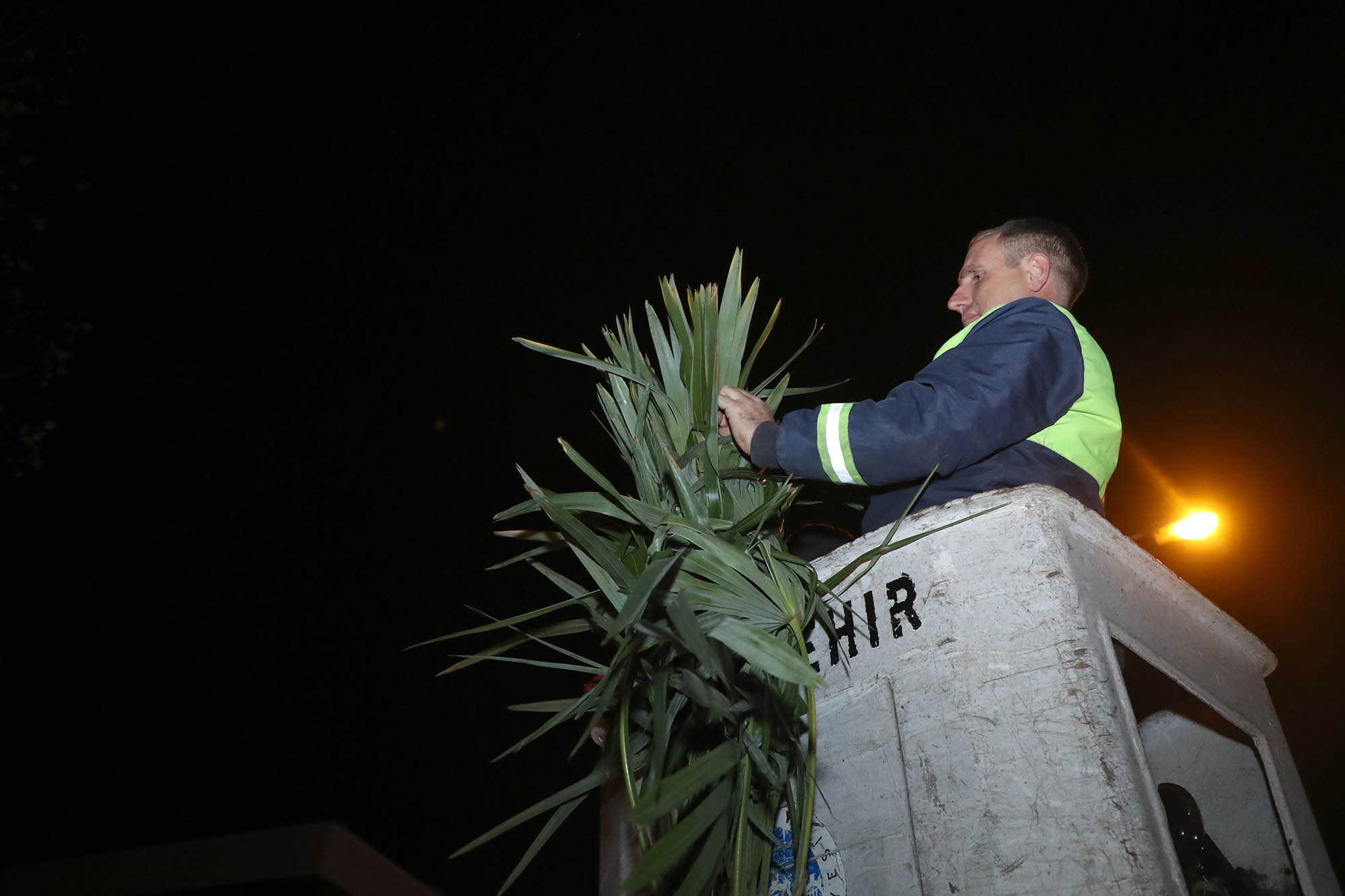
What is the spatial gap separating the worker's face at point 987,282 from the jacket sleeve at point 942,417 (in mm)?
568

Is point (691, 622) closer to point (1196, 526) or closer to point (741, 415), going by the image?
point (741, 415)

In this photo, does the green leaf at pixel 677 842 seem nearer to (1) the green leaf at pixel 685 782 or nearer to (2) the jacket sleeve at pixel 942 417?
(1) the green leaf at pixel 685 782

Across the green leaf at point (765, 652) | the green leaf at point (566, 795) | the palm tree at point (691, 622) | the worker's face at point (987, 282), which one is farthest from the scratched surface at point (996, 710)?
the worker's face at point (987, 282)

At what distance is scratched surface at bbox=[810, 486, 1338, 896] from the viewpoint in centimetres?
141

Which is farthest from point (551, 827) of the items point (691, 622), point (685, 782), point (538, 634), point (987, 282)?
point (987, 282)

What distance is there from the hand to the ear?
97 cm

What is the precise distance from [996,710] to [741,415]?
81 cm

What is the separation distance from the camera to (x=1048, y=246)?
2.60 metres

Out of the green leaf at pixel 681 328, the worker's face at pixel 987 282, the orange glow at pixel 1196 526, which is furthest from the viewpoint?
the orange glow at pixel 1196 526

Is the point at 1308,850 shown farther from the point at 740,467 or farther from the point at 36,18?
the point at 36,18

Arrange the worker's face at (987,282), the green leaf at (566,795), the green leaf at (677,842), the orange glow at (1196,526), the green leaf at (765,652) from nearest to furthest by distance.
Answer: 1. the green leaf at (677,842)
2. the green leaf at (765,652)
3. the green leaf at (566,795)
4. the worker's face at (987,282)
5. the orange glow at (1196,526)

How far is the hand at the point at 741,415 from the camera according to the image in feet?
6.56

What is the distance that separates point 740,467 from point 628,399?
33 cm

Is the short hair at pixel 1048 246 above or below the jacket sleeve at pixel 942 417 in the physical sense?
above
